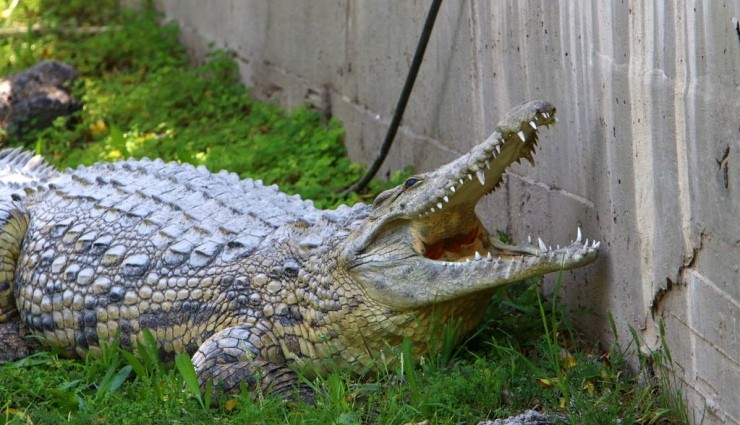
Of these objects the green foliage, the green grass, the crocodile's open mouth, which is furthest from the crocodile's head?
the green foliage

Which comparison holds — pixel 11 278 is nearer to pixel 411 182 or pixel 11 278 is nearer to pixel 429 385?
pixel 411 182

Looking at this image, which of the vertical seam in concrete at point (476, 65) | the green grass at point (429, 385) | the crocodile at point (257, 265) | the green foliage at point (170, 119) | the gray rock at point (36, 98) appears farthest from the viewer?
the gray rock at point (36, 98)

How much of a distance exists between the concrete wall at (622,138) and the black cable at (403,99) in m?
0.11

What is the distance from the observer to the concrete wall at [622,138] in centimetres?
303

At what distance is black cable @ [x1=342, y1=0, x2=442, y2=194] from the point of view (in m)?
5.62

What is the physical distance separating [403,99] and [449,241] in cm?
203

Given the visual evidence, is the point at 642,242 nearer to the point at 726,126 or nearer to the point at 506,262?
the point at 506,262

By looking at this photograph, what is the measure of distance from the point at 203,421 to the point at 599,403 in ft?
4.85

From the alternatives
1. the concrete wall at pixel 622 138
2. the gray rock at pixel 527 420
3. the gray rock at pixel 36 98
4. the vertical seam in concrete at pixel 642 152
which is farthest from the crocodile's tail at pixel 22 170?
the vertical seam in concrete at pixel 642 152

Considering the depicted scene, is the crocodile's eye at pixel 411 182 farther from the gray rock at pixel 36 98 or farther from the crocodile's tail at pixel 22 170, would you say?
the gray rock at pixel 36 98

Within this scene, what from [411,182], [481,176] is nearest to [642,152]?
[481,176]

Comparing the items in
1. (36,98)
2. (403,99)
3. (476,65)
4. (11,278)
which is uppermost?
(476,65)

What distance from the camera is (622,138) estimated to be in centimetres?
369

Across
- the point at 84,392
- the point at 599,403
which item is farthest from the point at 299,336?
→ the point at 599,403
